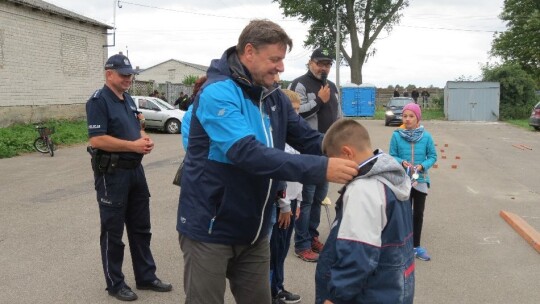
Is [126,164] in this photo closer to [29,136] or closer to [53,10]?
[29,136]

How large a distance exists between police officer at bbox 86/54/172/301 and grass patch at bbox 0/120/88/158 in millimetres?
11312

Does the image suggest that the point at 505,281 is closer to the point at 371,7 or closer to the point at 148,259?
the point at 148,259

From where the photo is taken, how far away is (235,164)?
90.9 inches

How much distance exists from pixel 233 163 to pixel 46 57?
21541mm

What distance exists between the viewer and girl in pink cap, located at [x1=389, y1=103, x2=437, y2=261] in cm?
548

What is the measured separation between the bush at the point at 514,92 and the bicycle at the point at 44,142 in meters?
26.7

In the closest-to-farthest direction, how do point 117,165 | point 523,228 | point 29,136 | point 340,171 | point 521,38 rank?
1. point 340,171
2. point 117,165
3. point 523,228
4. point 29,136
5. point 521,38

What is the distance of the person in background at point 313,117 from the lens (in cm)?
534

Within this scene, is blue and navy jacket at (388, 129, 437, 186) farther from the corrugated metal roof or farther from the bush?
the bush

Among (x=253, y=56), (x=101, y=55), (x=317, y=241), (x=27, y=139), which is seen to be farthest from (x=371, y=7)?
(x=253, y=56)

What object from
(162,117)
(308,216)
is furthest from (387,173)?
(162,117)

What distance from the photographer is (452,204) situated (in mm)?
8211

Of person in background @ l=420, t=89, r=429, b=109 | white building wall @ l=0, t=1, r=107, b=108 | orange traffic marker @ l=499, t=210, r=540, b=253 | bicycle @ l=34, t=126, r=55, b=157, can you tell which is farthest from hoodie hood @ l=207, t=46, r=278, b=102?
person in background @ l=420, t=89, r=429, b=109

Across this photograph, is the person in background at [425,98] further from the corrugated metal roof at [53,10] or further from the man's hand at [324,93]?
the man's hand at [324,93]
